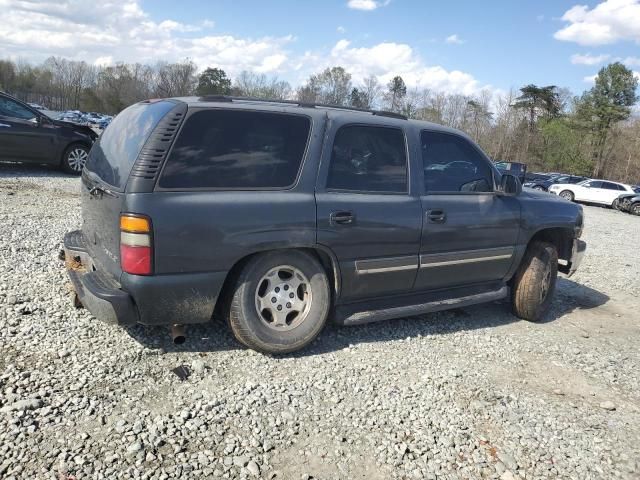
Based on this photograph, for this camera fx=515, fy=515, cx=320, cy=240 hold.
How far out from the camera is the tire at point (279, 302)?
3666 mm

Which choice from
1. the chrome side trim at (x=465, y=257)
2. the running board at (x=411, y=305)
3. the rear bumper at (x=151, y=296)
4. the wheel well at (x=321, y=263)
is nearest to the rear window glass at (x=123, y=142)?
the rear bumper at (x=151, y=296)

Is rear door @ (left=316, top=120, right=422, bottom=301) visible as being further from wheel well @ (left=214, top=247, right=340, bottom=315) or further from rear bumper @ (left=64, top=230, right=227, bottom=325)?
rear bumper @ (left=64, top=230, right=227, bottom=325)

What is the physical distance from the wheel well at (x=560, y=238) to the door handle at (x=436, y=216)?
5.38 ft

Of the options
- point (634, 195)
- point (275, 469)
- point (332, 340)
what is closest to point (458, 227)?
point (332, 340)

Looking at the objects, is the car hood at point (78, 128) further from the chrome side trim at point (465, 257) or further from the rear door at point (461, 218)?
the chrome side trim at point (465, 257)

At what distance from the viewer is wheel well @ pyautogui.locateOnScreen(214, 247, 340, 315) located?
3.68 m

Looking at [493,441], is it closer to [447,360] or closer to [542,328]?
[447,360]

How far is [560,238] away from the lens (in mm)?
5703

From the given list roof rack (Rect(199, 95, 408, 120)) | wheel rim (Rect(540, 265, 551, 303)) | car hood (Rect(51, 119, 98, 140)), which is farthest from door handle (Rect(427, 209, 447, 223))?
car hood (Rect(51, 119, 98, 140))

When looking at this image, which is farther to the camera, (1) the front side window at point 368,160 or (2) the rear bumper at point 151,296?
(1) the front side window at point 368,160

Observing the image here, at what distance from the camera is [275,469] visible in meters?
2.69

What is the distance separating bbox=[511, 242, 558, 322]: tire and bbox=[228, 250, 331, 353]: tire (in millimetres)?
2339

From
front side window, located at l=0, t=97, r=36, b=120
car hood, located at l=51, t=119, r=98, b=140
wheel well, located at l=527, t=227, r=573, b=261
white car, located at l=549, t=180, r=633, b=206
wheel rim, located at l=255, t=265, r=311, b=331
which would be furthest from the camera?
white car, located at l=549, t=180, r=633, b=206

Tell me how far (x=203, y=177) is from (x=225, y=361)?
52.0 inches
